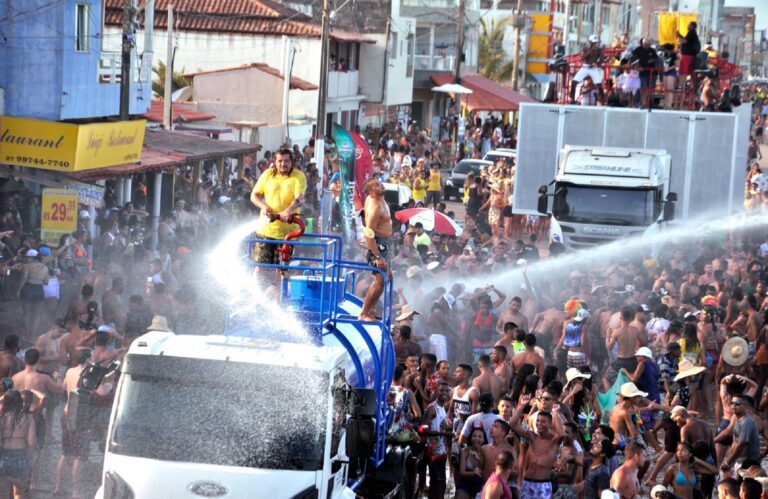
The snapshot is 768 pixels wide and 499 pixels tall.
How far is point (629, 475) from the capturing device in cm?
1182

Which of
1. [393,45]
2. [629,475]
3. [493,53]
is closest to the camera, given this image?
[629,475]

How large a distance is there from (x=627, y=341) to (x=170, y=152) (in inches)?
619

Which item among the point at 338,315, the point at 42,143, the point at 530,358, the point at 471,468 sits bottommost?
the point at 471,468

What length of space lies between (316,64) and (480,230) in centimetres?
1934

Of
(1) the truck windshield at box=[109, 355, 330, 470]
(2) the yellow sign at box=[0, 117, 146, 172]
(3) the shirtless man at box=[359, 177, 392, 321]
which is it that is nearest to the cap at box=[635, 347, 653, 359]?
(3) the shirtless man at box=[359, 177, 392, 321]

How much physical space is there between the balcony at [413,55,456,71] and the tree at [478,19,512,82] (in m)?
10.0

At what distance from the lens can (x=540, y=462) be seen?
12062 mm

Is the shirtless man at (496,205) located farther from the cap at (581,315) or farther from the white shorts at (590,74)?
the cap at (581,315)

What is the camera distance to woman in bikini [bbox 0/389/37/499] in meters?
11.8

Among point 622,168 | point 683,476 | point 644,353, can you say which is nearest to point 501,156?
point 622,168

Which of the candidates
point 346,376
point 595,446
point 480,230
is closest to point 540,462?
point 595,446

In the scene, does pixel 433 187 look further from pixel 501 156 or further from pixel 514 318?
pixel 514 318

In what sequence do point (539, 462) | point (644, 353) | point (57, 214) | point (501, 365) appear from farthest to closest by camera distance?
point (57, 214), point (644, 353), point (501, 365), point (539, 462)

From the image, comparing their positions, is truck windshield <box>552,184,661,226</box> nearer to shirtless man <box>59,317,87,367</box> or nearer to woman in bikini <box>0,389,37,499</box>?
shirtless man <box>59,317,87,367</box>
